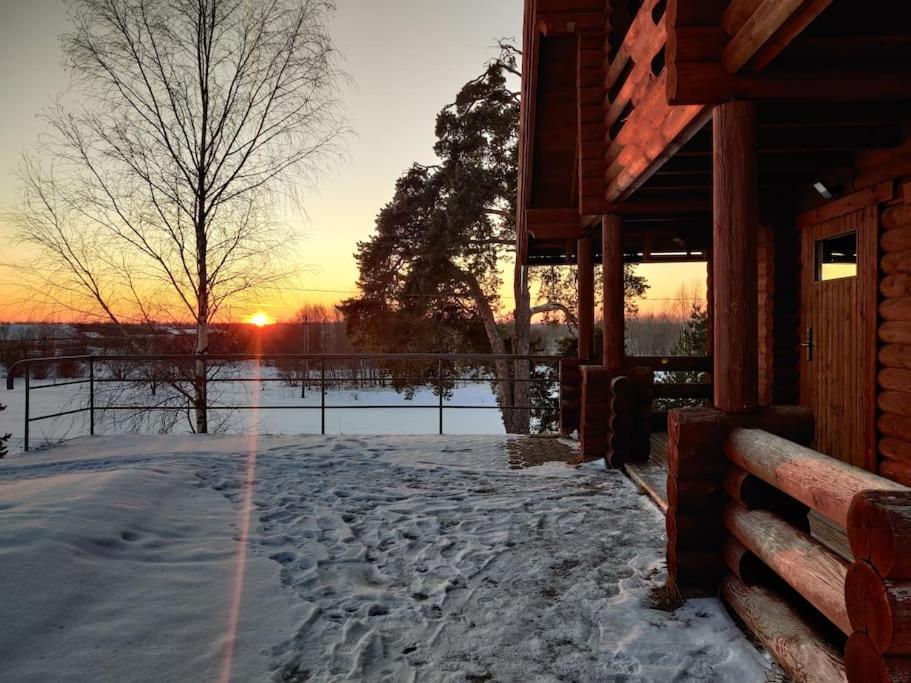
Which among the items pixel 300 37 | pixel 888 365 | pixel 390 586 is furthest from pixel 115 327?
pixel 888 365

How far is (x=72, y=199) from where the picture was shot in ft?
29.6

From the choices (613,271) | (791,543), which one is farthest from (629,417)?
(791,543)

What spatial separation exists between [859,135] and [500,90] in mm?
13012

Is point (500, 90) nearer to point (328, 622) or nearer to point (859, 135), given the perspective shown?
point (859, 135)

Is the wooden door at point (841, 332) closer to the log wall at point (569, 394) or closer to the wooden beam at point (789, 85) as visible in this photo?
the wooden beam at point (789, 85)

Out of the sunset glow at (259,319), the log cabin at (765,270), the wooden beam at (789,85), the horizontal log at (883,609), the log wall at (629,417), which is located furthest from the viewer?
the sunset glow at (259,319)

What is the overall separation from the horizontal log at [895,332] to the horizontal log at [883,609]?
3.50m

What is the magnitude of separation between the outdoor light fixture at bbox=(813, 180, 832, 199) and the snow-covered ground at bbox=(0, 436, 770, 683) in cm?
342

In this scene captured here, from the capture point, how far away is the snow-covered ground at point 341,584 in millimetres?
2400

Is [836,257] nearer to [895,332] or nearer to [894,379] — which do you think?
[895,332]

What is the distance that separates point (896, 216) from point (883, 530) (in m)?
4.00

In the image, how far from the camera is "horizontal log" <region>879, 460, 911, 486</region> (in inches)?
163

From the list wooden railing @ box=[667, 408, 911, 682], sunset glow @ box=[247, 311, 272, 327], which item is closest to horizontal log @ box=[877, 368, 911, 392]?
wooden railing @ box=[667, 408, 911, 682]

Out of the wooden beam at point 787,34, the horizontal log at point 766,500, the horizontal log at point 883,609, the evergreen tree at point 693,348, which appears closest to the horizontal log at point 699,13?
the wooden beam at point 787,34
